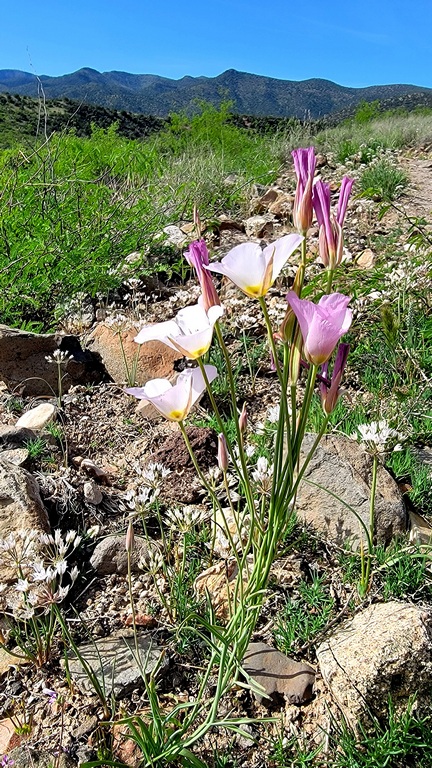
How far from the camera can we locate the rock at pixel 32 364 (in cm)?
295

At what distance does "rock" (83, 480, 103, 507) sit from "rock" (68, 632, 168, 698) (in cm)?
55

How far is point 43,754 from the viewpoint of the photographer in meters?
1.35

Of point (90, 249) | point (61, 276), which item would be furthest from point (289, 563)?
point (90, 249)

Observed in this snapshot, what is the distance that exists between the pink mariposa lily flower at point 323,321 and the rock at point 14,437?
1.63 m

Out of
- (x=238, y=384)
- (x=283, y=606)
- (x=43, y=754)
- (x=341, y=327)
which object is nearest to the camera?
(x=341, y=327)

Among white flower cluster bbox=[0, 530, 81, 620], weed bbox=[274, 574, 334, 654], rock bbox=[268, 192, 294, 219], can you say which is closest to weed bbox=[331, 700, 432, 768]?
weed bbox=[274, 574, 334, 654]

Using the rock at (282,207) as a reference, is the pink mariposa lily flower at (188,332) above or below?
below

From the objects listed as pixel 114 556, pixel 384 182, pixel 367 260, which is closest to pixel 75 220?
pixel 367 260

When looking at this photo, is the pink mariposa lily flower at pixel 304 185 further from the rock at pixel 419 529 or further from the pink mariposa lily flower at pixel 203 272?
the rock at pixel 419 529

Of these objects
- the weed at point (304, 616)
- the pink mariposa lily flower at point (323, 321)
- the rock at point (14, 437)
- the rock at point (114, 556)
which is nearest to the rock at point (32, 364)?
the rock at point (14, 437)

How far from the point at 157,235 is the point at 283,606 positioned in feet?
11.5

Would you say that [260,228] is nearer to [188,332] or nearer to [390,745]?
[188,332]

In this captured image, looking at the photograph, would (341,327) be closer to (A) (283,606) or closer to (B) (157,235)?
(A) (283,606)

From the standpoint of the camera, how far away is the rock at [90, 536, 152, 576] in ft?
6.19
